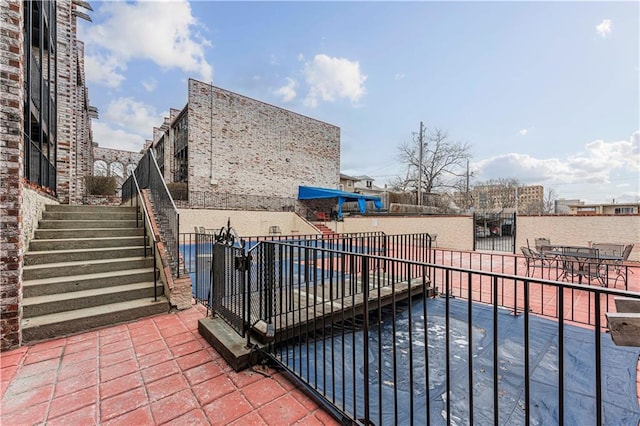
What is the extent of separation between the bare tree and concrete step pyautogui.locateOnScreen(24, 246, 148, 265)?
22.1m

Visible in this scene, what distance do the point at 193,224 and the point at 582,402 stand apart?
13.9m

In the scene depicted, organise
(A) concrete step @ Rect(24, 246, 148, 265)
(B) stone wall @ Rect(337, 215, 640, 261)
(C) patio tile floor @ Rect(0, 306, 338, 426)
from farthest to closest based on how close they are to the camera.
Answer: (B) stone wall @ Rect(337, 215, 640, 261) < (A) concrete step @ Rect(24, 246, 148, 265) < (C) patio tile floor @ Rect(0, 306, 338, 426)

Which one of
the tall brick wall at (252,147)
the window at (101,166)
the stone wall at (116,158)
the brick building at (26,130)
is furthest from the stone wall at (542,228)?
the window at (101,166)

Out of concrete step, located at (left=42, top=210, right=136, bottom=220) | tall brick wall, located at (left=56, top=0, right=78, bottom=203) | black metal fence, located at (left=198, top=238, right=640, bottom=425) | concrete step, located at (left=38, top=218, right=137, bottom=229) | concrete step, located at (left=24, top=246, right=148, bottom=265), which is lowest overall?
black metal fence, located at (left=198, top=238, right=640, bottom=425)

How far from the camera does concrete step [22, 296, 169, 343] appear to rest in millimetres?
3031

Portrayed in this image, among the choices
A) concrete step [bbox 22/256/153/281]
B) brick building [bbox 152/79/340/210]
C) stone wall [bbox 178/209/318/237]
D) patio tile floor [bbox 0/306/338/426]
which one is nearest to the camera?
patio tile floor [bbox 0/306/338/426]

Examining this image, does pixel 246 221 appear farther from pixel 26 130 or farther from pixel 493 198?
pixel 493 198

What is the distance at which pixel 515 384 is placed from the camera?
2410mm

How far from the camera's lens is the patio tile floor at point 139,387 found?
192 centimetres

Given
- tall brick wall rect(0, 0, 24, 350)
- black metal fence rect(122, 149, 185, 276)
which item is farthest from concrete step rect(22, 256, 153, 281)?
tall brick wall rect(0, 0, 24, 350)

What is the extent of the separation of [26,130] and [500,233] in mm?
16348

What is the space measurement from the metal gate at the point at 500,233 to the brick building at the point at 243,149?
39.4ft

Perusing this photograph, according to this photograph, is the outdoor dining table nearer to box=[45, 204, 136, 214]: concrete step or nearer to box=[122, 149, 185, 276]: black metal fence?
box=[122, 149, 185, 276]: black metal fence

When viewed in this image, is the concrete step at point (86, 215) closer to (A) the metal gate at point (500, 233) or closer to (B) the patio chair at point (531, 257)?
(B) the patio chair at point (531, 257)
